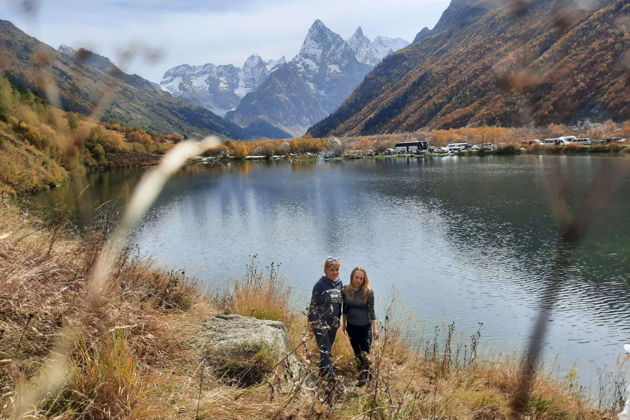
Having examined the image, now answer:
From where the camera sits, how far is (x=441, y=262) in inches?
1008

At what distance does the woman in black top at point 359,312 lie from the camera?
809 centimetres

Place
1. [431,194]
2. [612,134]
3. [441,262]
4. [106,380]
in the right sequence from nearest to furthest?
[106,380] < [441,262] < [431,194] < [612,134]

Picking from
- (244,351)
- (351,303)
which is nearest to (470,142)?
(351,303)

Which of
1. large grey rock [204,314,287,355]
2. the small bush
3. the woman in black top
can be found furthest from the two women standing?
the small bush

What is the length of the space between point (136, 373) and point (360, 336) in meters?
4.64

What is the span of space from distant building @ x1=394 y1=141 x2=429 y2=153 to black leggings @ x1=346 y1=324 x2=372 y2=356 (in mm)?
158850

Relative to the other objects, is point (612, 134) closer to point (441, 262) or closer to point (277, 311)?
point (441, 262)

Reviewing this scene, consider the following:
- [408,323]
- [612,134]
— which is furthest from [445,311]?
[612,134]

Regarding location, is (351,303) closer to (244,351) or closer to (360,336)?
(360,336)

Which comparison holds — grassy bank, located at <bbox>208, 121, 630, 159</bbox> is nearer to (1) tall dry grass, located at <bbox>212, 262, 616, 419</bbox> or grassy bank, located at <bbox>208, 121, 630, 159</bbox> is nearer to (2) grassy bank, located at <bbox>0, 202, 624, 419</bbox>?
(1) tall dry grass, located at <bbox>212, 262, 616, 419</bbox>

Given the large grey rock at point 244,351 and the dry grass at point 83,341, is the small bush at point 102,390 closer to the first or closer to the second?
the dry grass at point 83,341

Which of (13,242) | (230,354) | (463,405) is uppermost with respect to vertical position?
(13,242)

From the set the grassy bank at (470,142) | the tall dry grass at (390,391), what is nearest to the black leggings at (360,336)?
the tall dry grass at (390,391)

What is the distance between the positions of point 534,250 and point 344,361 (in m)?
21.8
